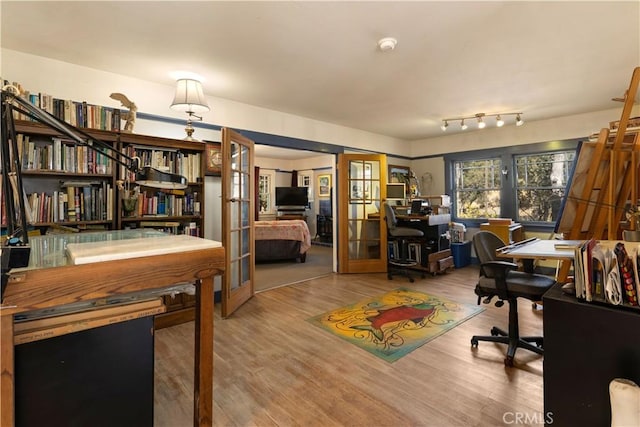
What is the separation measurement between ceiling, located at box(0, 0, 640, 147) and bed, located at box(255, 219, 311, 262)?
2.59m

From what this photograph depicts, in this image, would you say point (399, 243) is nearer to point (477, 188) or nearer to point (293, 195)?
point (477, 188)

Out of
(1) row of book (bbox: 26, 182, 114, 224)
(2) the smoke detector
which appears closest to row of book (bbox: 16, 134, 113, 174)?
(1) row of book (bbox: 26, 182, 114, 224)

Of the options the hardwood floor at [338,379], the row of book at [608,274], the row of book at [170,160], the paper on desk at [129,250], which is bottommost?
the hardwood floor at [338,379]

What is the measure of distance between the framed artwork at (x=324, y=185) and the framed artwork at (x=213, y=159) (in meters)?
4.77

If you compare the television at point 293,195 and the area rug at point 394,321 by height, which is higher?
the television at point 293,195

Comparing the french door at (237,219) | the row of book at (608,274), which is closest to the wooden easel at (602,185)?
the row of book at (608,274)

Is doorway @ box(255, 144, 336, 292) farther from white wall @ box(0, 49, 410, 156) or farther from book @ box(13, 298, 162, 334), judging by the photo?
book @ box(13, 298, 162, 334)

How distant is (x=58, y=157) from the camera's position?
2.40 meters

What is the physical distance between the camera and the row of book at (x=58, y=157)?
2277 millimetres

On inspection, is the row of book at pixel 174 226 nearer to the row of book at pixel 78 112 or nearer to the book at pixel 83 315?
the row of book at pixel 78 112

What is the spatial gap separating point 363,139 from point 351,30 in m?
3.22

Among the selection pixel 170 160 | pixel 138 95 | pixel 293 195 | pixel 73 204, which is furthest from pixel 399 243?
pixel 73 204

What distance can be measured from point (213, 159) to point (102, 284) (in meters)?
2.53

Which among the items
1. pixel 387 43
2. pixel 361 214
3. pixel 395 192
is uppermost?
pixel 387 43
